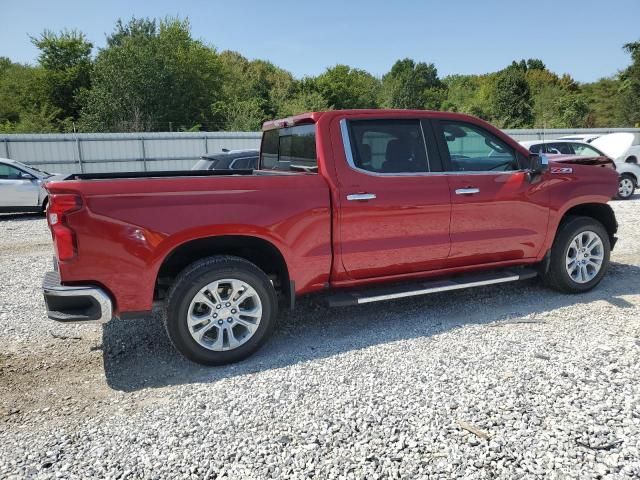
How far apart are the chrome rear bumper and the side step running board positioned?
1687 mm

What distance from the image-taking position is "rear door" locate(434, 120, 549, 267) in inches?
172

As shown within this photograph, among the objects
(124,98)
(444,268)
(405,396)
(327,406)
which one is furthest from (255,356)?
(124,98)

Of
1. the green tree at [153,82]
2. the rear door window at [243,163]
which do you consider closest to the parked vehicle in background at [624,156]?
the rear door window at [243,163]

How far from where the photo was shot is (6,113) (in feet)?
130

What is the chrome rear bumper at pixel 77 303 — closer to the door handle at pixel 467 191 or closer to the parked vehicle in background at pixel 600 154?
the door handle at pixel 467 191

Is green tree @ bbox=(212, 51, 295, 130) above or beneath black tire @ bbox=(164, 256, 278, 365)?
above

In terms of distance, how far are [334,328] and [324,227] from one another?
108 centimetres

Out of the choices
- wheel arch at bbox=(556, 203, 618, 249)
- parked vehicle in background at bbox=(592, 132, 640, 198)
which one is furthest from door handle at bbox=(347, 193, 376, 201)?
parked vehicle in background at bbox=(592, 132, 640, 198)

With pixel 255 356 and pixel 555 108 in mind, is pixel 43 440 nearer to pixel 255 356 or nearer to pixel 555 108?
pixel 255 356

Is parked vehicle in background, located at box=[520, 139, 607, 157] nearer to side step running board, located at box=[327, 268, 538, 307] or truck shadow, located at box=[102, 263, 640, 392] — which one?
truck shadow, located at box=[102, 263, 640, 392]

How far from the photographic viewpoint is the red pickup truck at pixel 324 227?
3268 millimetres

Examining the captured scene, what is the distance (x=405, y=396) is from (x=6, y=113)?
1825 inches

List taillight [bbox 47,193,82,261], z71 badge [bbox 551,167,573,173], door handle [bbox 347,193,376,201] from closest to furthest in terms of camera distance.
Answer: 1. taillight [bbox 47,193,82,261]
2. door handle [bbox 347,193,376,201]
3. z71 badge [bbox 551,167,573,173]

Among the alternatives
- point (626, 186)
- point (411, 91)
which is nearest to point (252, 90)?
point (411, 91)
